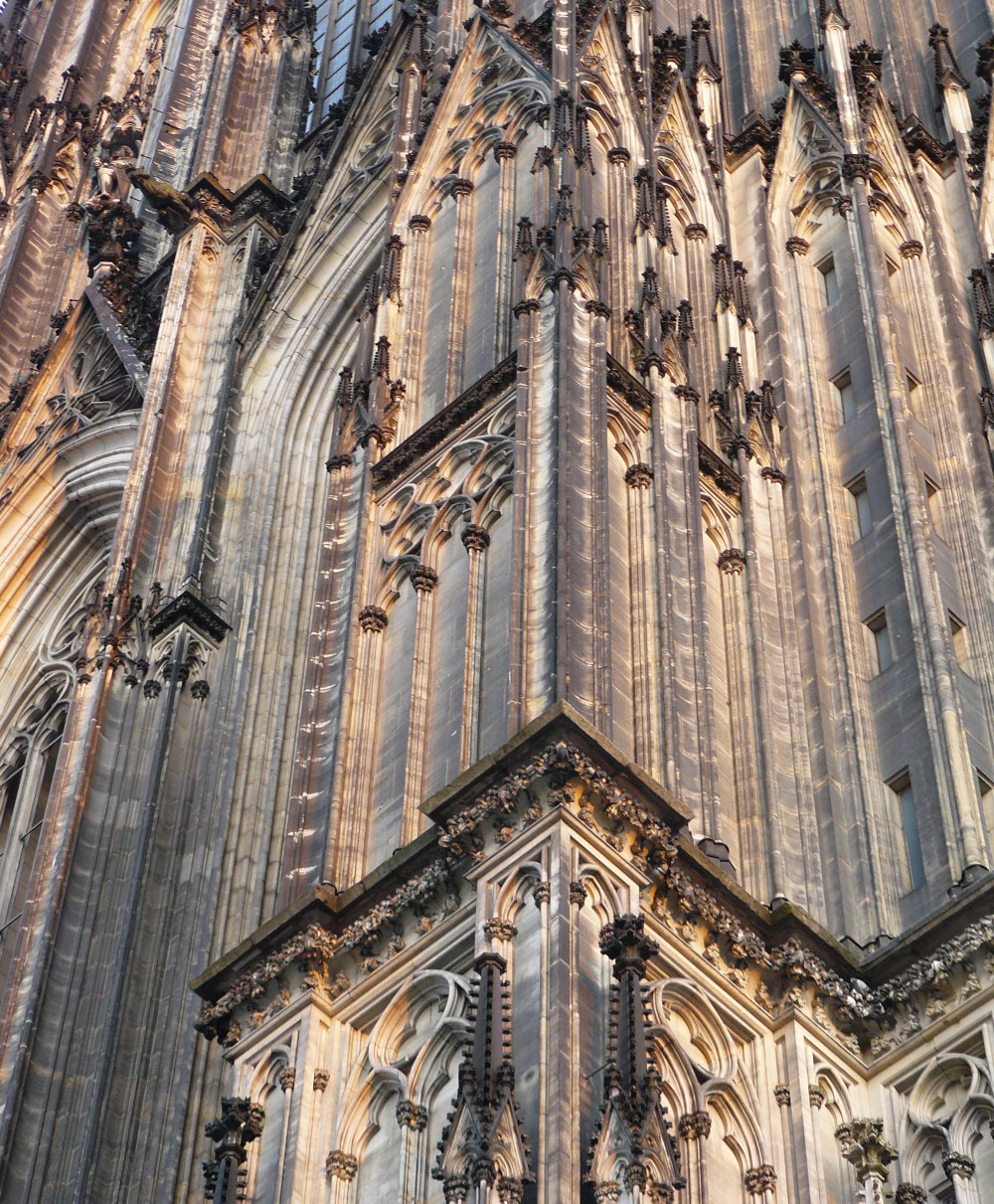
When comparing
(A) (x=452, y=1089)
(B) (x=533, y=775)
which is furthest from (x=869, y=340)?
(A) (x=452, y=1089)

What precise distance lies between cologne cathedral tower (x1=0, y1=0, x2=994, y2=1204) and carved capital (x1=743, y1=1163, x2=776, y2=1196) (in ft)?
0.13

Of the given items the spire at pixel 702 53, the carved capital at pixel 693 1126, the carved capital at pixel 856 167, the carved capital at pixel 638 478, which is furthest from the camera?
the spire at pixel 702 53

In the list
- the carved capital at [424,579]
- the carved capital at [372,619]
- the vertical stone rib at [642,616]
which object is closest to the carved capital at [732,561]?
the vertical stone rib at [642,616]

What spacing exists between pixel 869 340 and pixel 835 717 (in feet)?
18.5

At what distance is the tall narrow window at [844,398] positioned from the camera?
2980 cm

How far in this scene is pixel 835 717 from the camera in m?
26.0

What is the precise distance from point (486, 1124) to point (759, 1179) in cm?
287

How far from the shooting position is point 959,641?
26.8 m

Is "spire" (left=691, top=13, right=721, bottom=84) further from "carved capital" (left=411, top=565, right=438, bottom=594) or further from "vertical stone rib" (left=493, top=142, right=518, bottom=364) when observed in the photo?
"carved capital" (left=411, top=565, right=438, bottom=594)

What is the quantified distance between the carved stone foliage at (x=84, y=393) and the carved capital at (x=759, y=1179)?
75.9 feet

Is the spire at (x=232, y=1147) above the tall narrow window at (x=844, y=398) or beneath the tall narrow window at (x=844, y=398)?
beneath

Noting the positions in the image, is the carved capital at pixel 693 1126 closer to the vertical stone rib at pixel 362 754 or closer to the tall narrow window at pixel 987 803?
the vertical stone rib at pixel 362 754

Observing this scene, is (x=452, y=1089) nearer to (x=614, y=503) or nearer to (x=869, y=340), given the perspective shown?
(x=614, y=503)

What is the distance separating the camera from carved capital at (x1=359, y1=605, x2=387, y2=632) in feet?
84.1
